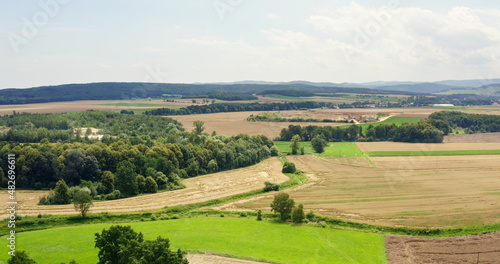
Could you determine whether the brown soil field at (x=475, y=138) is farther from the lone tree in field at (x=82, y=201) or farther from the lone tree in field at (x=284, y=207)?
the lone tree in field at (x=82, y=201)

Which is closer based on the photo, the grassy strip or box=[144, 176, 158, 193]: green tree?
box=[144, 176, 158, 193]: green tree

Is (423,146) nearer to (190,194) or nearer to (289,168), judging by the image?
(289,168)

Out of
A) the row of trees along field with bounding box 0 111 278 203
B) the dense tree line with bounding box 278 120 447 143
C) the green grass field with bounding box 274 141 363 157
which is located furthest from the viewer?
the dense tree line with bounding box 278 120 447 143

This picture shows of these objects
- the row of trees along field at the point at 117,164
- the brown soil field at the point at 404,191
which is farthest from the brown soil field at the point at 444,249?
the row of trees along field at the point at 117,164

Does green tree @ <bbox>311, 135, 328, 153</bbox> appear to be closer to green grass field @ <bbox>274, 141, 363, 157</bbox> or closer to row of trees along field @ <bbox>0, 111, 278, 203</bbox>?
green grass field @ <bbox>274, 141, 363, 157</bbox>

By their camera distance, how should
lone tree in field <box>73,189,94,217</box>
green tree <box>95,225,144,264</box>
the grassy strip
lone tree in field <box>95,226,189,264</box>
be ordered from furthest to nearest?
the grassy strip → lone tree in field <box>73,189,94,217</box> → green tree <box>95,225,144,264</box> → lone tree in field <box>95,226,189,264</box>

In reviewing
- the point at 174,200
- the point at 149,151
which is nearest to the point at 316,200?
the point at 174,200

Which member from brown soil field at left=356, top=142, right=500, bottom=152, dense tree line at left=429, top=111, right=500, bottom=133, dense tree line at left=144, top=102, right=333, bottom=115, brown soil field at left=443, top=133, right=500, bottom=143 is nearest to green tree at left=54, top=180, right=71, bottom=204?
brown soil field at left=356, top=142, right=500, bottom=152
